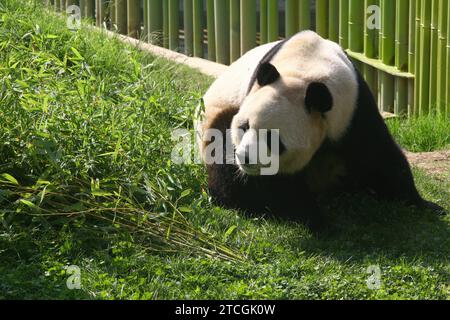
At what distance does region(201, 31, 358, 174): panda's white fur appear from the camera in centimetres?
529

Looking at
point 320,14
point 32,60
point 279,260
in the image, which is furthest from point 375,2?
point 279,260

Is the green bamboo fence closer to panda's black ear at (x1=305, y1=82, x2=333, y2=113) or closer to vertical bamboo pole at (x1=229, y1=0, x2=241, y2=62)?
vertical bamboo pole at (x1=229, y1=0, x2=241, y2=62)

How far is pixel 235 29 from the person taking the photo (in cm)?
964

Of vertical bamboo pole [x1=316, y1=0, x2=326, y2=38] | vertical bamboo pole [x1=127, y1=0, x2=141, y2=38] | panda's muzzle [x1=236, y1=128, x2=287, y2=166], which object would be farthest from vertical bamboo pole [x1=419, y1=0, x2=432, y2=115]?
vertical bamboo pole [x1=127, y1=0, x2=141, y2=38]

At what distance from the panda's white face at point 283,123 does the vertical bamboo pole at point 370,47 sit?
313 cm

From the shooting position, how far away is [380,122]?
576cm

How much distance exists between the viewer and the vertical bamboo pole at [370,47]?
8367 mm

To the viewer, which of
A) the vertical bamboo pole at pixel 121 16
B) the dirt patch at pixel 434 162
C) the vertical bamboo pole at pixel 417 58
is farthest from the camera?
the vertical bamboo pole at pixel 121 16

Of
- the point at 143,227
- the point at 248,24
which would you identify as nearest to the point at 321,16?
the point at 248,24

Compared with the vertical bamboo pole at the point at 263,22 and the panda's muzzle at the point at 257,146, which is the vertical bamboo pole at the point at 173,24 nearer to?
the vertical bamboo pole at the point at 263,22

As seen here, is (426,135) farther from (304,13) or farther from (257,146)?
(257,146)

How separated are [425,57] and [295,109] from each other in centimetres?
294

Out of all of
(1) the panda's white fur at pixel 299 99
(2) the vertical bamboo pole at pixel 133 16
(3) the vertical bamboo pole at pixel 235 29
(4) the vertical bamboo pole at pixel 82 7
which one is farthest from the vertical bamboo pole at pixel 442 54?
(4) the vertical bamboo pole at pixel 82 7

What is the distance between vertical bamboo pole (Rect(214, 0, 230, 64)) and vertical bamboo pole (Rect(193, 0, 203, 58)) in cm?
35
